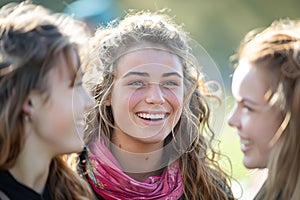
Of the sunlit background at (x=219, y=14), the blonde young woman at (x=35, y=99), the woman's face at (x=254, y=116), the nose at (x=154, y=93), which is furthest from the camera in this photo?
the sunlit background at (x=219, y=14)

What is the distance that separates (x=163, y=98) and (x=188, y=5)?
9.08 meters

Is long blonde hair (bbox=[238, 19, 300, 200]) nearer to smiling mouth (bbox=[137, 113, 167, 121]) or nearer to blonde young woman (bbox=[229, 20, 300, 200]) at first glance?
blonde young woman (bbox=[229, 20, 300, 200])

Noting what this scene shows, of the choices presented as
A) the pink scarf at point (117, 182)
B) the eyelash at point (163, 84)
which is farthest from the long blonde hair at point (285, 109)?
the pink scarf at point (117, 182)

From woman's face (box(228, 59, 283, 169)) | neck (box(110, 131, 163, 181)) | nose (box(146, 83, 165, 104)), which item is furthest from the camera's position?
neck (box(110, 131, 163, 181))

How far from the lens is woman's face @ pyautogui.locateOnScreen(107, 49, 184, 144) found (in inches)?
117

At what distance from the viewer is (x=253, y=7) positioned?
12.1 m

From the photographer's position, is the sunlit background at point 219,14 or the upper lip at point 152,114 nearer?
the upper lip at point 152,114

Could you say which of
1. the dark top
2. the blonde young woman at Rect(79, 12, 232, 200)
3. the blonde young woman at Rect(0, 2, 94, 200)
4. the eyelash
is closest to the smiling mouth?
the blonde young woman at Rect(79, 12, 232, 200)

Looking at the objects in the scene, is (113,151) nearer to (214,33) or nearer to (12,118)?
(12,118)

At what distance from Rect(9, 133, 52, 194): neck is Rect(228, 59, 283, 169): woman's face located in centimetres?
67

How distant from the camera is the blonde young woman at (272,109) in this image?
2.50 m

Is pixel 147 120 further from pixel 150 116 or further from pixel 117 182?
pixel 117 182

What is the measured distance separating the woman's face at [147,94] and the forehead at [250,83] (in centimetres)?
40

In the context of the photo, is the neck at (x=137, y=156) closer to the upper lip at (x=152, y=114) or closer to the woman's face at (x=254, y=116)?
the upper lip at (x=152, y=114)
